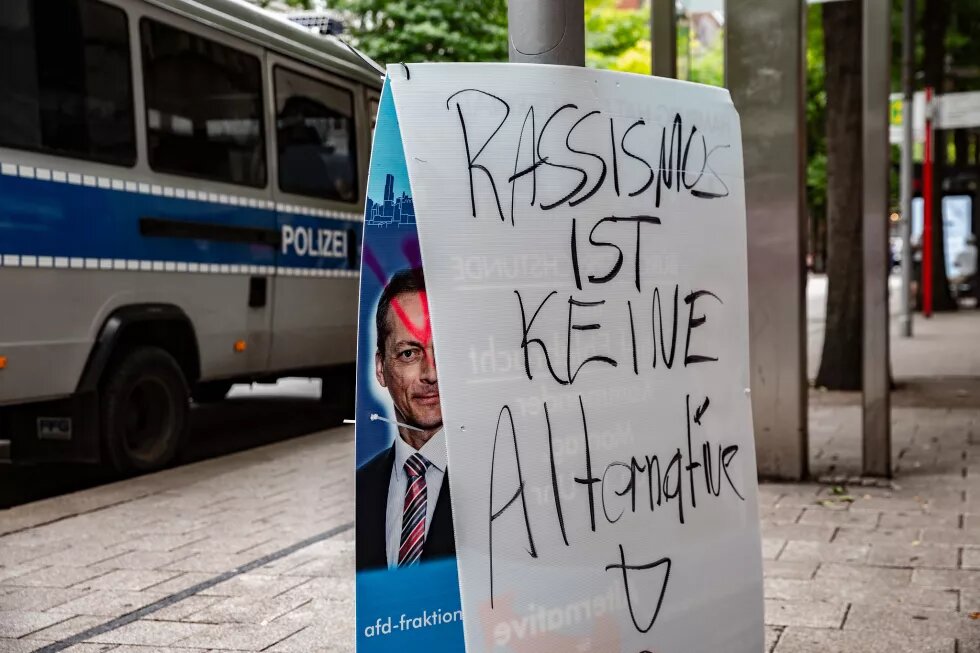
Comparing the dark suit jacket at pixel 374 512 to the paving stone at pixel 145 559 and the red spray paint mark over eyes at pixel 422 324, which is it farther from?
the paving stone at pixel 145 559

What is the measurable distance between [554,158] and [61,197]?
4.45 m

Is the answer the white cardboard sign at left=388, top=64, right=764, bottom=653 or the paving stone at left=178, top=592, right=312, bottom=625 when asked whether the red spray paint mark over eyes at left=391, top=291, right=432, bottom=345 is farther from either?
the paving stone at left=178, top=592, right=312, bottom=625

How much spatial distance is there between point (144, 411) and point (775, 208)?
4.00m

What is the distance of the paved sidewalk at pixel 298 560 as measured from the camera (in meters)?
4.25

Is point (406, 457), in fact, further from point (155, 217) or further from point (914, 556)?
point (155, 217)

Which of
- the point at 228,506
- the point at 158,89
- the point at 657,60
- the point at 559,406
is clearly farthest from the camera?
the point at 158,89

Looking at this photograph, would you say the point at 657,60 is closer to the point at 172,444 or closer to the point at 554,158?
the point at 172,444

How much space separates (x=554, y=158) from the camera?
9.71 feet

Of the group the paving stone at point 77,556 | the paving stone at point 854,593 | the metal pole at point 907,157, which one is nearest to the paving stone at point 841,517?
the paving stone at point 854,593

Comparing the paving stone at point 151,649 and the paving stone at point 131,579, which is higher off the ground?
the paving stone at point 131,579

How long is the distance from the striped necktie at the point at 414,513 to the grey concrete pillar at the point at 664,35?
15.6ft

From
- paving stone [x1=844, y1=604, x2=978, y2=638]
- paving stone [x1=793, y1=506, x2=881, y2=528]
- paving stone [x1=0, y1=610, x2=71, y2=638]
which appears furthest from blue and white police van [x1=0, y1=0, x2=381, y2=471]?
paving stone [x1=844, y1=604, x2=978, y2=638]

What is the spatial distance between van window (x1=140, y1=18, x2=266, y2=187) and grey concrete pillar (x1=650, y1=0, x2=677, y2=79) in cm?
295

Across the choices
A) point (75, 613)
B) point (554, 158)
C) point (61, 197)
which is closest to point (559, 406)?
point (554, 158)
